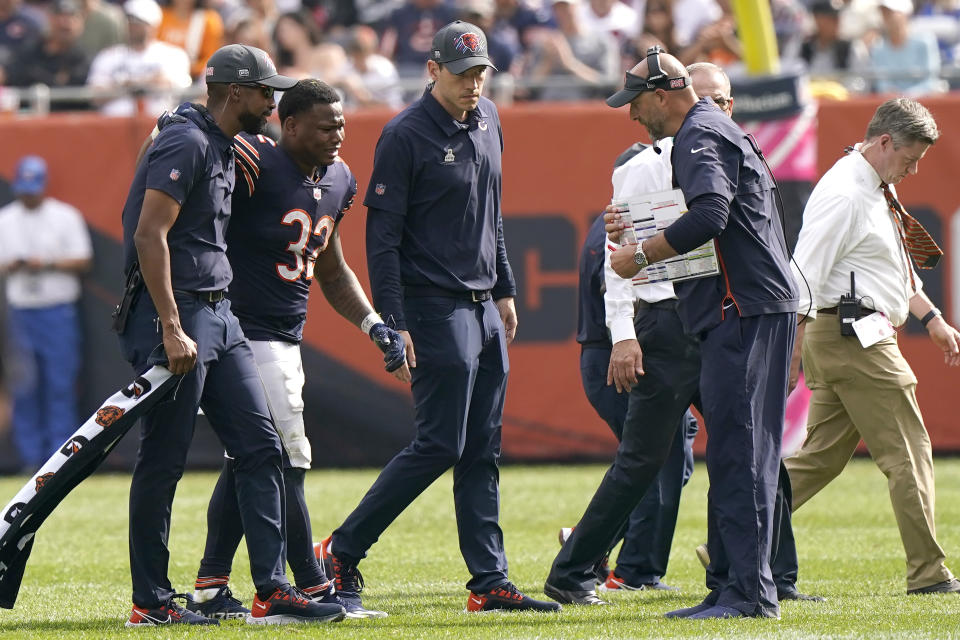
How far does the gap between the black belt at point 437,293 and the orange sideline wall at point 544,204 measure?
5.79 meters

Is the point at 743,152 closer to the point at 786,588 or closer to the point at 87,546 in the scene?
the point at 786,588

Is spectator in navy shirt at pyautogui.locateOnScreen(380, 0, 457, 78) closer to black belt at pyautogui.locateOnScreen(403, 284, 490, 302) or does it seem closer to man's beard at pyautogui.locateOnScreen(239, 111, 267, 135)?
black belt at pyautogui.locateOnScreen(403, 284, 490, 302)

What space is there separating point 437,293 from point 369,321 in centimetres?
37

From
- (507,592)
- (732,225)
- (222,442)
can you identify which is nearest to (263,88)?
(222,442)

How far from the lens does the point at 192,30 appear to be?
14.4 meters

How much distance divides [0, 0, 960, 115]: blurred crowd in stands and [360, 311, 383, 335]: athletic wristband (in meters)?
5.82

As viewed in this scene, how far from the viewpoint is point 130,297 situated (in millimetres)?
5871

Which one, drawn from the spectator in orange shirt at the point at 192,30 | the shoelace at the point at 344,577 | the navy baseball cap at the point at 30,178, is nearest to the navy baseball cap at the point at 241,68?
the shoelace at the point at 344,577

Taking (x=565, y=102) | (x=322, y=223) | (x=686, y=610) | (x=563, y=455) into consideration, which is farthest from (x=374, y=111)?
(x=686, y=610)

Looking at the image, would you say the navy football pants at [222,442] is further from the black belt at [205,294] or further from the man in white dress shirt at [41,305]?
the man in white dress shirt at [41,305]

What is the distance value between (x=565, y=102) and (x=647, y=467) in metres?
6.63

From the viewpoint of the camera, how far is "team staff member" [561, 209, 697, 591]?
7.03 metres

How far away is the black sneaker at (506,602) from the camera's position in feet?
20.2

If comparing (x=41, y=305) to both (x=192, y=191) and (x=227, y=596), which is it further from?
(x=192, y=191)
